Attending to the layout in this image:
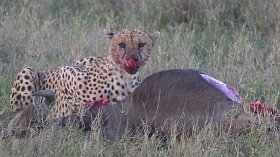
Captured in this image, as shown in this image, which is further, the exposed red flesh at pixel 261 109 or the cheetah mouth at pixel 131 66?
the cheetah mouth at pixel 131 66

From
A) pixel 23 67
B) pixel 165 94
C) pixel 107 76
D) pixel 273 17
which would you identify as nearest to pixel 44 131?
pixel 165 94

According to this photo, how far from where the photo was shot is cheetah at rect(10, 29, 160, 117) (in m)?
6.20

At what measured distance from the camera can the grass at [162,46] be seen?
498 centimetres

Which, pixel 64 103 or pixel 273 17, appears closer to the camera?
pixel 64 103

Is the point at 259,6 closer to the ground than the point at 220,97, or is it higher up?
higher up

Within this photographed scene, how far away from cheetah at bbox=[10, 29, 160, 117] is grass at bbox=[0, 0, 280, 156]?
419 mm

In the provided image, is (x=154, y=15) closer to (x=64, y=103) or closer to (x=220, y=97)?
(x=64, y=103)

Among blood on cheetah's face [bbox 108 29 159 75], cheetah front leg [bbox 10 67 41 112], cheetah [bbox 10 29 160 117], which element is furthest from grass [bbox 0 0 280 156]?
blood on cheetah's face [bbox 108 29 159 75]

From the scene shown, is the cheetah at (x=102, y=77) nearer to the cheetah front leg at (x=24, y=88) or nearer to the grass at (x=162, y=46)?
the cheetah front leg at (x=24, y=88)

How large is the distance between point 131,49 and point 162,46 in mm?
1699

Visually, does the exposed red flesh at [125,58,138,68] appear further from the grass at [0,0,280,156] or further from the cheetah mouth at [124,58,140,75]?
the grass at [0,0,280,156]

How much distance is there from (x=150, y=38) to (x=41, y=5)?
10.6 ft

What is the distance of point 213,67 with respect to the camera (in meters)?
7.21

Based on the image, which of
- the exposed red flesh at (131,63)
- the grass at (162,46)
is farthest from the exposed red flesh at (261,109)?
the exposed red flesh at (131,63)
